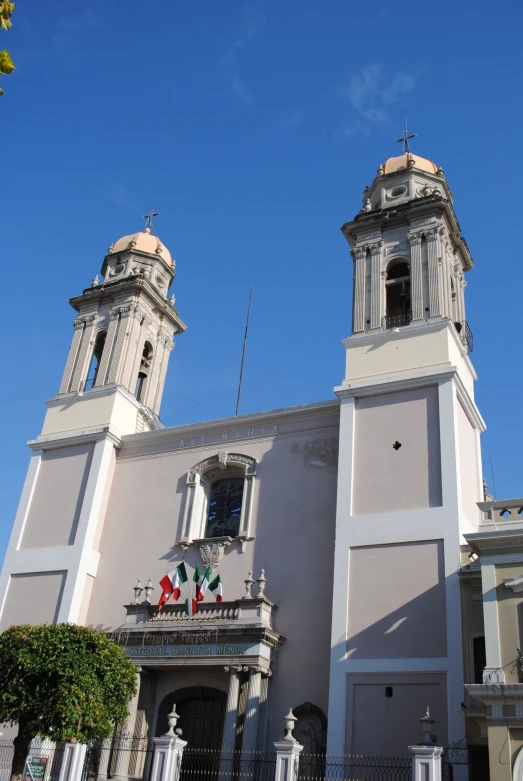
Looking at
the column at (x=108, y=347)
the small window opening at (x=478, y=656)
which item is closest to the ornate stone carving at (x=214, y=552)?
the small window opening at (x=478, y=656)

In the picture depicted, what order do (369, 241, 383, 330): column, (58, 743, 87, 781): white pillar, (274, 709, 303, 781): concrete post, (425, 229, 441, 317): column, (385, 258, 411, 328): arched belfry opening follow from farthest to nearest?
(385, 258, 411, 328): arched belfry opening
(369, 241, 383, 330): column
(425, 229, 441, 317): column
(58, 743, 87, 781): white pillar
(274, 709, 303, 781): concrete post

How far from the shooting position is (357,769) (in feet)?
55.3

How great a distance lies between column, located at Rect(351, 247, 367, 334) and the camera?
78.4ft

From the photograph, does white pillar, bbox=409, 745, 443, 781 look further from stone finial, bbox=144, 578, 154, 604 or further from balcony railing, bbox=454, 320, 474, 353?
balcony railing, bbox=454, 320, 474, 353

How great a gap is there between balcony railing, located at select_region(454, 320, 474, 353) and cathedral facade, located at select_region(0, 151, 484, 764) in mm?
100

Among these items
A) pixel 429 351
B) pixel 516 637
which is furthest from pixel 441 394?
pixel 516 637

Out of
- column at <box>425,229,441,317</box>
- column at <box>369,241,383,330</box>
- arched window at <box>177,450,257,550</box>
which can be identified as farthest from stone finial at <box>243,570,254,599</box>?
column at <box>425,229,441,317</box>

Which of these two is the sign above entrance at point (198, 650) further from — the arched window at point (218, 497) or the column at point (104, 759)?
the arched window at point (218, 497)

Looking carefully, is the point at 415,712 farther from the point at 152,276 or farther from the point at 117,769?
the point at 152,276

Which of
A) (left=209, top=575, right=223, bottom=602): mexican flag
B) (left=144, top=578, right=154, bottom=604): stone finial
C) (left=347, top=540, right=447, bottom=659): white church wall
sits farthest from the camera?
(left=144, top=578, right=154, bottom=604): stone finial

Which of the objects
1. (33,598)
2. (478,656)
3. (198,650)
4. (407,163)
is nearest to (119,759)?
(198,650)

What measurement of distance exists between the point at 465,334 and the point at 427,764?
14.3 metres

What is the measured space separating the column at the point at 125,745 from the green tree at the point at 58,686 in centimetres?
186

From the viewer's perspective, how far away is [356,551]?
1972 cm
